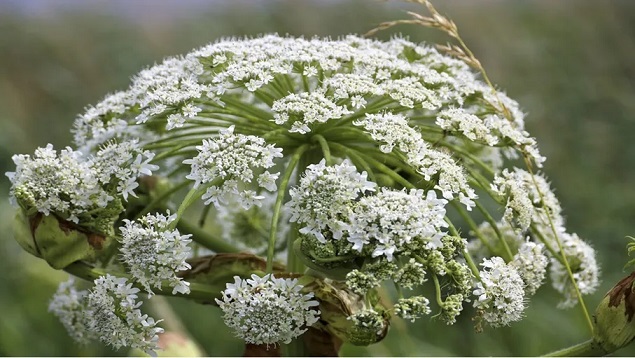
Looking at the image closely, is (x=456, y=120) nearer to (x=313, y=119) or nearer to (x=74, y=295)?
(x=313, y=119)

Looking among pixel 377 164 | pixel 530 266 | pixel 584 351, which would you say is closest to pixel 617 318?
pixel 584 351

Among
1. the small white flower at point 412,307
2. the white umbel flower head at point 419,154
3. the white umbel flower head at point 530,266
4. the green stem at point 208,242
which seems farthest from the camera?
the green stem at point 208,242

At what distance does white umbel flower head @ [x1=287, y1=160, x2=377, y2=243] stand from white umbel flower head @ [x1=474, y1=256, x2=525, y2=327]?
0.36m

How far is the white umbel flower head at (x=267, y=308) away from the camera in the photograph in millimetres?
1877

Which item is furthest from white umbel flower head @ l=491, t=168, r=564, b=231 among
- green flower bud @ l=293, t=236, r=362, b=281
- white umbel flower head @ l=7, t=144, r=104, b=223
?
white umbel flower head @ l=7, t=144, r=104, b=223

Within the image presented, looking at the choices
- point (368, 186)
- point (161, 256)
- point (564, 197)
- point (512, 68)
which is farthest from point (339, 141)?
point (512, 68)

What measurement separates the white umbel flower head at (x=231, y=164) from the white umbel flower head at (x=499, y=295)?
1.84 ft

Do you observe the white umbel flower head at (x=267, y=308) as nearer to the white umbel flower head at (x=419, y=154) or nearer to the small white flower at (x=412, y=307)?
the small white flower at (x=412, y=307)

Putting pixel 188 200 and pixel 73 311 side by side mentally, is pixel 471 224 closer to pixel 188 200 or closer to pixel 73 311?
→ pixel 188 200

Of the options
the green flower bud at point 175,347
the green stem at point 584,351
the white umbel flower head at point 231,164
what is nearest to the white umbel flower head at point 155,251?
the white umbel flower head at point 231,164

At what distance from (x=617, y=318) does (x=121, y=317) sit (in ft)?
4.04

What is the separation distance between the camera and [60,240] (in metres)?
2.20

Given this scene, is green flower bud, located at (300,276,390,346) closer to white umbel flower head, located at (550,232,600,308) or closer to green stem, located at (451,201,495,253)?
green stem, located at (451,201,495,253)

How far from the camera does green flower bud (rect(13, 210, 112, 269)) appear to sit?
86.2 inches
